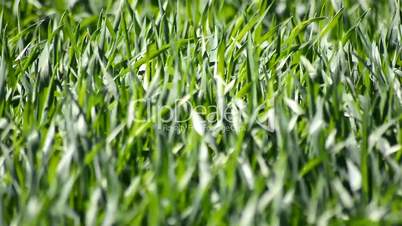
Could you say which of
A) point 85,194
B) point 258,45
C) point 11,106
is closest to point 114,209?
point 85,194

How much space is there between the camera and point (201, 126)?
2111 millimetres

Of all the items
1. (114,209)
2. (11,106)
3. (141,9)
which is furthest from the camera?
(141,9)

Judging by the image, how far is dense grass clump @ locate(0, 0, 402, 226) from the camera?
1.86 m

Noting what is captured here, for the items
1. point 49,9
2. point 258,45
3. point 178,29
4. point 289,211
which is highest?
point 49,9

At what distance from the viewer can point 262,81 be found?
246 cm

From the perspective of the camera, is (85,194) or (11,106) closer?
(85,194)

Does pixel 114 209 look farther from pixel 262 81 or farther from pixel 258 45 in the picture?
pixel 258 45

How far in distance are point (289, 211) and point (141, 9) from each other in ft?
5.24

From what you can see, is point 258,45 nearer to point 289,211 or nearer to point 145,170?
point 145,170

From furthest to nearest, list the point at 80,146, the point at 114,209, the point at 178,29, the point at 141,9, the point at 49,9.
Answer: the point at 49,9 < the point at 141,9 < the point at 178,29 < the point at 80,146 < the point at 114,209

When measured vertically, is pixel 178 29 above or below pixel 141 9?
below

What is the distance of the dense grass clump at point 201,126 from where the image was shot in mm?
1861

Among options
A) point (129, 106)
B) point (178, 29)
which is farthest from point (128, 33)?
point (129, 106)

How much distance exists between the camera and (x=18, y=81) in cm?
254
